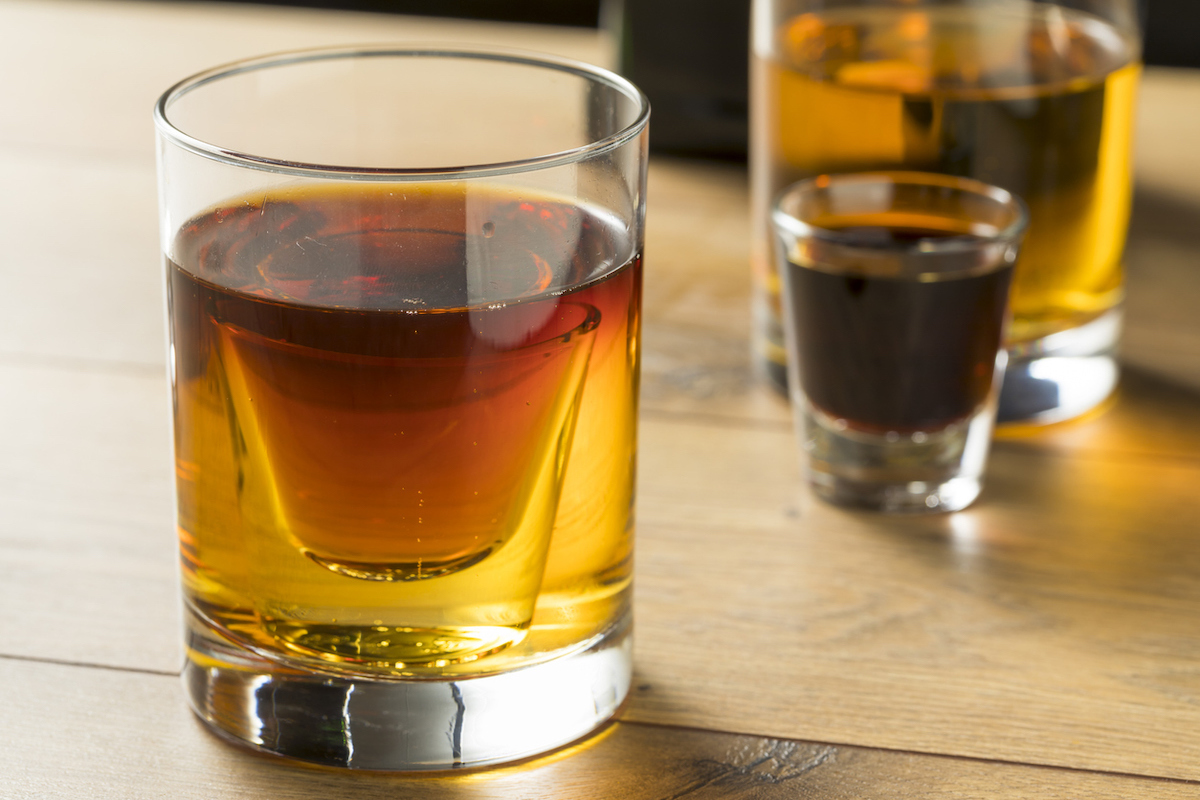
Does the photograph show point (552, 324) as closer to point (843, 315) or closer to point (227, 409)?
point (227, 409)

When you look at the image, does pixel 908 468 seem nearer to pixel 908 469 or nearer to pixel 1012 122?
pixel 908 469

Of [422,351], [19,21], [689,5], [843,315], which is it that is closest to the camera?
[422,351]

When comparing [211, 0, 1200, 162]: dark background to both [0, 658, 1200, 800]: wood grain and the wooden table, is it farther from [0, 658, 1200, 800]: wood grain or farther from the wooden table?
[0, 658, 1200, 800]: wood grain

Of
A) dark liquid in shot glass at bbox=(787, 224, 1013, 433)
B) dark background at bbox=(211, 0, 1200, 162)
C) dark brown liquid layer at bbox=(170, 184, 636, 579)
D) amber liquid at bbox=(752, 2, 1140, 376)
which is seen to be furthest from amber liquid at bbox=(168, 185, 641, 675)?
dark background at bbox=(211, 0, 1200, 162)

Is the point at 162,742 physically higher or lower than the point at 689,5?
lower

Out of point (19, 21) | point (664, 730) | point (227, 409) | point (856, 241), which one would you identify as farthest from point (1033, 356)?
point (19, 21)

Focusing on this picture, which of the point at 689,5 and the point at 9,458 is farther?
the point at 689,5
